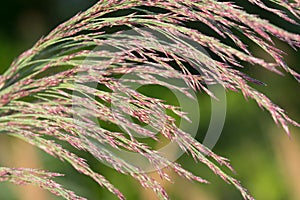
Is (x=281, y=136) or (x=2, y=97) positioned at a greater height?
(x=2, y=97)

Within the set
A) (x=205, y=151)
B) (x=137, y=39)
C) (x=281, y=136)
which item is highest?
(x=137, y=39)

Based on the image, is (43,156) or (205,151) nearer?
(205,151)

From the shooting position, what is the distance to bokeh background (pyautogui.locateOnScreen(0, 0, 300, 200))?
2.93 metres

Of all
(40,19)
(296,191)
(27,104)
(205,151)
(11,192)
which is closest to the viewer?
(205,151)

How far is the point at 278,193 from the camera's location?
3164mm

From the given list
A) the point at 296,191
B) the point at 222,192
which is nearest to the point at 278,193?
the point at 296,191

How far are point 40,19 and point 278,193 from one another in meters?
1.59

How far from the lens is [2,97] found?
1046 mm

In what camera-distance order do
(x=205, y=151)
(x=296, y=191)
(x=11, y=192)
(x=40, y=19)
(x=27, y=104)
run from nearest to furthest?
(x=205, y=151) → (x=27, y=104) → (x=11, y=192) → (x=296, y=191) → (x=40, y=19)

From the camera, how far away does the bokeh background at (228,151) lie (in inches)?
115

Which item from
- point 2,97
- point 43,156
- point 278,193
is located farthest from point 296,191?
point 2,97

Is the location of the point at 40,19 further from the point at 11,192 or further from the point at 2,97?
the point at 2,97

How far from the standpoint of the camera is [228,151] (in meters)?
3.17

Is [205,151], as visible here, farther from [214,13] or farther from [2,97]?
[2,97]
